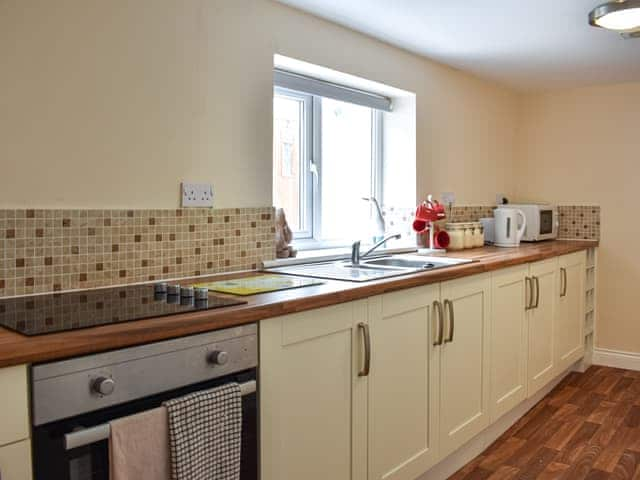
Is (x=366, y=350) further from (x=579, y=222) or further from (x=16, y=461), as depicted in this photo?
(x=579, y=222)

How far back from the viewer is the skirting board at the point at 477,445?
2543mm

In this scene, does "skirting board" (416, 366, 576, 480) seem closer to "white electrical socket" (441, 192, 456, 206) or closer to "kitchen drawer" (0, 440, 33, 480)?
"white electrical socket" (441, 192, 456, 206)

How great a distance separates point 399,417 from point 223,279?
0.82 metres

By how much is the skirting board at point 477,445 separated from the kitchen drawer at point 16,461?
168 centimetres

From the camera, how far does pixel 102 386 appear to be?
47.4 inches

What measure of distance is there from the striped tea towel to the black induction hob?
227mm

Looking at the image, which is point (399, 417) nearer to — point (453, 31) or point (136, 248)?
point (136, 248)

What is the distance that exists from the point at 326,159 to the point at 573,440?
1920 mm

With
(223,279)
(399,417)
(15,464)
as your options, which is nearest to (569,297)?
(399,417)

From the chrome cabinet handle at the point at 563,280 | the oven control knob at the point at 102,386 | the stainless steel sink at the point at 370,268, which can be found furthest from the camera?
the chrome cabinet handle at the point at 563,280

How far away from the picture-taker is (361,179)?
136 inches

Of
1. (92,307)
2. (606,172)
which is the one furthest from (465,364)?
(606,172)

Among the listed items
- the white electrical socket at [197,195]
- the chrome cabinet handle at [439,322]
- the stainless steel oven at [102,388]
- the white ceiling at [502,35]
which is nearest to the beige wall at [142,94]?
the white electrical socket at [197,195]

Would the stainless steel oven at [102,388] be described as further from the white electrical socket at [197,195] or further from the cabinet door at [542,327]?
the cabinet door at [542,327]
